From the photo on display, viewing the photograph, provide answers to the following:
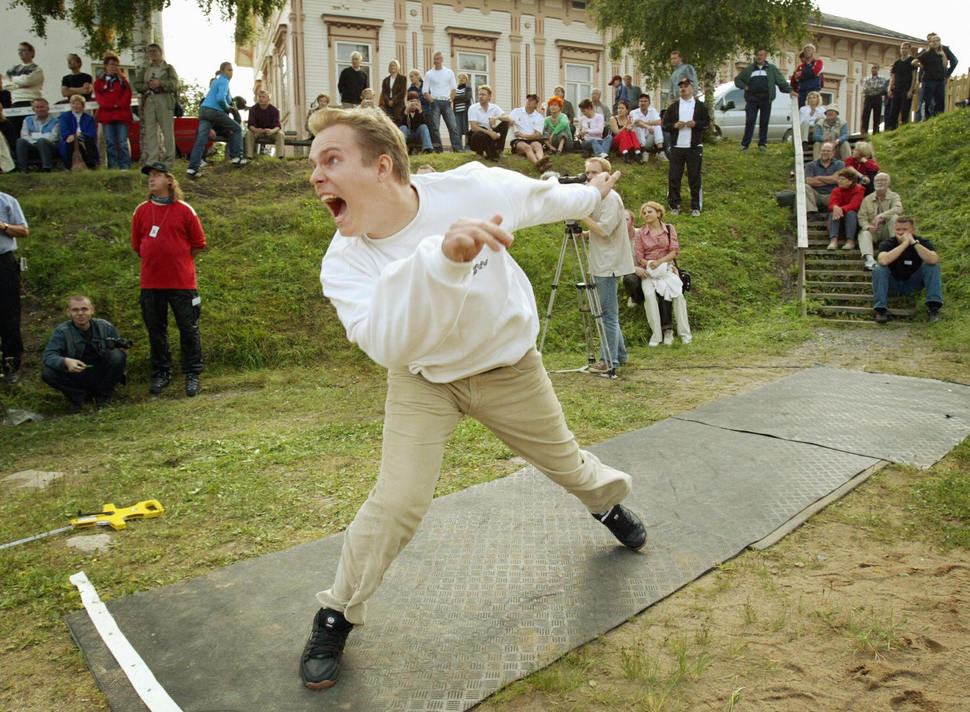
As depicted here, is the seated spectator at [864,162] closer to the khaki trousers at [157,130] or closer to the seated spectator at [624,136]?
the seated spectator at [624,136]

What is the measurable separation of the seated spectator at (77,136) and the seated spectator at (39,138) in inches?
6.1

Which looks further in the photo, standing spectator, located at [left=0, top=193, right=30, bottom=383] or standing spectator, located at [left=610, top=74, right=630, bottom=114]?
standing spectator, located at [left=610, top=74, right=630, bottom=114]

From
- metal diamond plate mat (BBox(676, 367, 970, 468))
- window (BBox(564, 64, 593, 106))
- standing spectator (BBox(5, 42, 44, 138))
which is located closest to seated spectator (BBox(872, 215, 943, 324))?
metal diamond plate mat (BBox(676, 367, 970, 468))

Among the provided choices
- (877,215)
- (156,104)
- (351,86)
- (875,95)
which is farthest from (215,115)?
(875,95)

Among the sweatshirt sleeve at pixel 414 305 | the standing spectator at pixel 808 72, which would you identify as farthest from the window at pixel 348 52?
the sweatshirt sleeve at pixel 414 305

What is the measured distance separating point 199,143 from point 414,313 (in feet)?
41.1

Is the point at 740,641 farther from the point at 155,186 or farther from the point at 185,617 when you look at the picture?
the point at 155,186

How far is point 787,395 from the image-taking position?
6.35m

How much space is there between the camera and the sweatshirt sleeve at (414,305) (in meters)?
1.98

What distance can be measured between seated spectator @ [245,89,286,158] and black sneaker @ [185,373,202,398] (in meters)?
7.77

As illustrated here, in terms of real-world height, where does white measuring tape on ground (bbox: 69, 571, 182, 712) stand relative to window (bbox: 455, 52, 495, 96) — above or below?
below

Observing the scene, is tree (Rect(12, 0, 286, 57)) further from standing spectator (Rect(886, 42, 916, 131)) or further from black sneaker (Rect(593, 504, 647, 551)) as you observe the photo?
standing spectator (Rect(886, 42, 916, 131))

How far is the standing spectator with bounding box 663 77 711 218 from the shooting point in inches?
517

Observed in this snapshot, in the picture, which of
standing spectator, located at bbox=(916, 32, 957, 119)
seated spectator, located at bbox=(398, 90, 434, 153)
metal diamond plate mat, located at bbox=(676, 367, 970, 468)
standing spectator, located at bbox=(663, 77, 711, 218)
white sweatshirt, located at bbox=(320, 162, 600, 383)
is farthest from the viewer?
standing spectator, located at bbox=(916, 32, 957, 119)
